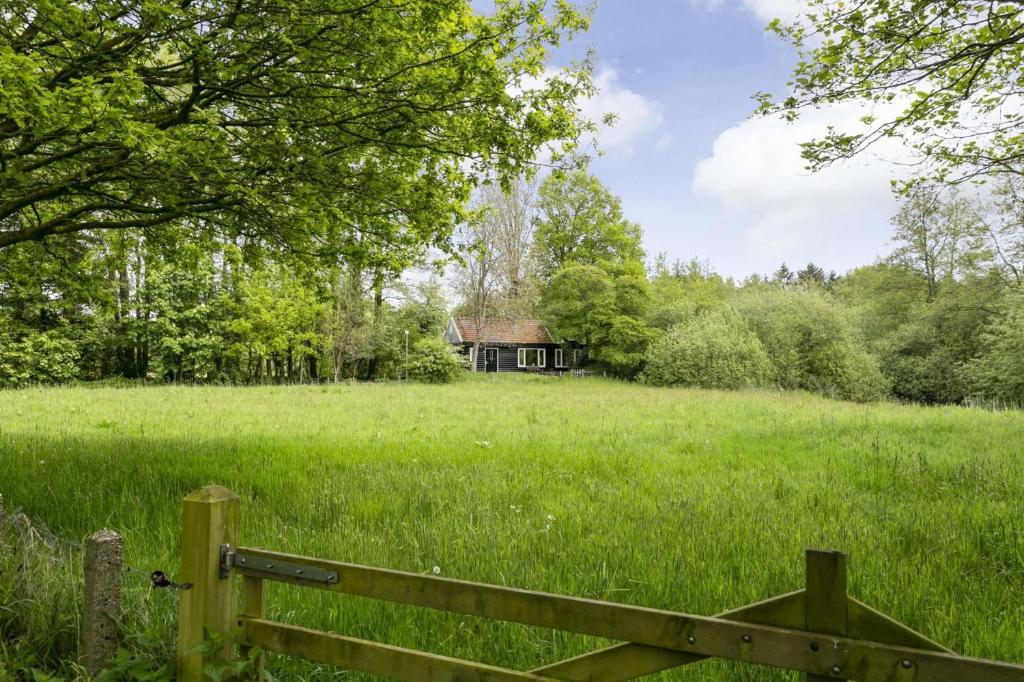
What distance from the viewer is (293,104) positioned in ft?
21.8

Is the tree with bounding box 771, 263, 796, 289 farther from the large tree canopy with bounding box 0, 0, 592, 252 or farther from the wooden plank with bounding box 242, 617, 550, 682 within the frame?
the wooden plank with bounding box 242, 617, 550, 682

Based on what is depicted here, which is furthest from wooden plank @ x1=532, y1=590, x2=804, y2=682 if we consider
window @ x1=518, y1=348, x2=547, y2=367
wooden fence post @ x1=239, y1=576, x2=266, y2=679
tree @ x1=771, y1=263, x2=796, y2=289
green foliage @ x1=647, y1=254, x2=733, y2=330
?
tree @ x1=771, y1=263, x2=796, y2=289

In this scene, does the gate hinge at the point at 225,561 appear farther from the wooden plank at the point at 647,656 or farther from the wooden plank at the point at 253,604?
the wooden plank at the point at 647,656

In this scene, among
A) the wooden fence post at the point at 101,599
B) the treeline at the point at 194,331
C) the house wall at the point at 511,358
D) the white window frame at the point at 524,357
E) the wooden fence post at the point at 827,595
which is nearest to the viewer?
the wooden fence post at the point at 827,595

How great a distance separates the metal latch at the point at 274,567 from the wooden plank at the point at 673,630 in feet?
0.10

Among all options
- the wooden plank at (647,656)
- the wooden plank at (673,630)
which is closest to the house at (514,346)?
the wooden plank at (673,630)

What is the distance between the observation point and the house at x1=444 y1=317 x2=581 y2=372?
168 feet

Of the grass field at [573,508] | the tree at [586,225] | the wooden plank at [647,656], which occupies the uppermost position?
the tree at [586,225]

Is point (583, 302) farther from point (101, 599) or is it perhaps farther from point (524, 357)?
point (101, 599)

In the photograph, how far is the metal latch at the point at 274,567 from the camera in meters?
2.28

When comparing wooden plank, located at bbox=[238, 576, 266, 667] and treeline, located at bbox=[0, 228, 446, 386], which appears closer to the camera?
wooden plank, located at bbox=[238, 576, 266, 667]

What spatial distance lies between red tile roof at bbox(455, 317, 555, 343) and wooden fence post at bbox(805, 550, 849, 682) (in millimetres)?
47476

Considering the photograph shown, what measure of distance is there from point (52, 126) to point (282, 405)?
46.9 feet

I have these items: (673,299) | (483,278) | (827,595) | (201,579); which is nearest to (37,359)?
(483,278)
